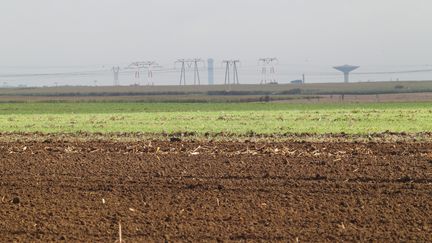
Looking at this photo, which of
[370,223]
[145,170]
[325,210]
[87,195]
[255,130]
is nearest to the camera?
[370,223]

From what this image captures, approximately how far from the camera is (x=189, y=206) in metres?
14.5

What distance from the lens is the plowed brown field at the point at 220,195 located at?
12414 mm

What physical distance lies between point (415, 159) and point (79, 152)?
34.2 ft

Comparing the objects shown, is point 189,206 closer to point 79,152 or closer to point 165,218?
point 165,218

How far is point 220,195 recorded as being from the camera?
1562cm

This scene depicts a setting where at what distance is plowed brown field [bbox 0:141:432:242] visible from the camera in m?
12.4

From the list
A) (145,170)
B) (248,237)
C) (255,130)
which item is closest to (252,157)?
(145,170)

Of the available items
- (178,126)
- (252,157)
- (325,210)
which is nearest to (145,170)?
(252,157)

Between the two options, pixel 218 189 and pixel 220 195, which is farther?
pixel 218 189

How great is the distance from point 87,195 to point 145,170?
150 inches

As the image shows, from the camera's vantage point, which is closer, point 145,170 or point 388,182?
point 388,182

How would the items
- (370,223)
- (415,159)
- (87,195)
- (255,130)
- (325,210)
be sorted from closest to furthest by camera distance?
(370,223) → (325,210) → (87,195) → (415,159) → (255,130)

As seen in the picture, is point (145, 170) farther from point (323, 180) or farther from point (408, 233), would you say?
point (408, 233)

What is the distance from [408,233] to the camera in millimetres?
12062
